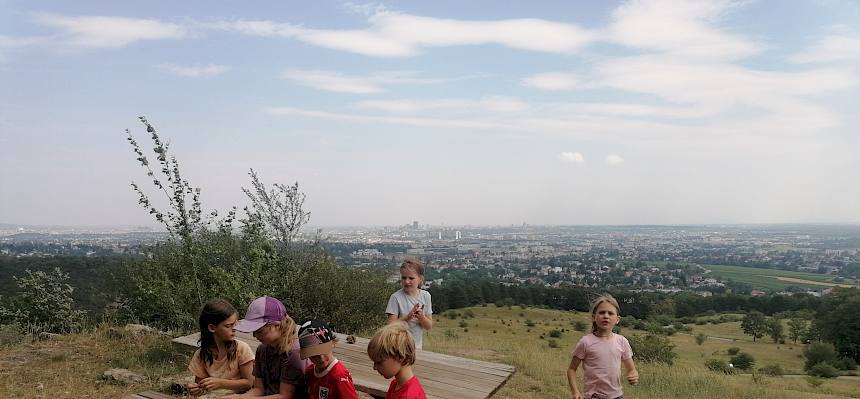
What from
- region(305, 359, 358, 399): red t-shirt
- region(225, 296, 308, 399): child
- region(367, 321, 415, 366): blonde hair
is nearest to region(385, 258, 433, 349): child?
region(225, 296, 308, 399): child

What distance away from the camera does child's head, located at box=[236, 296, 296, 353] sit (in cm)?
296

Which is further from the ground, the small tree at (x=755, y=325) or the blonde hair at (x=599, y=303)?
the blonde hair at (x=599, y=303)

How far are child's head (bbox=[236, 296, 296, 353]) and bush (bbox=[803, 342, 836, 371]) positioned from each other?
153 feet

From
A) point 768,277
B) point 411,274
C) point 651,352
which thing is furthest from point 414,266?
point 768,277

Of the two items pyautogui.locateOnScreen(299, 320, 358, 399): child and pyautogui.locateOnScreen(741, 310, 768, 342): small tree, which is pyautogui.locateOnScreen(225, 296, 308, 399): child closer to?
pyautogui.locateOnScreen(299, 320, 358, 399): child

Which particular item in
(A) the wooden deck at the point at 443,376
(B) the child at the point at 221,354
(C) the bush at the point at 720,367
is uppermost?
(B) the child at the point at 221,354

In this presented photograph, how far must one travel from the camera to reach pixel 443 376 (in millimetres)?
4043

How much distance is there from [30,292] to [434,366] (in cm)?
975

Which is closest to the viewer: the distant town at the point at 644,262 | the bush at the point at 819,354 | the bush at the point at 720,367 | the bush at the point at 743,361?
the bush at the point at 720,367

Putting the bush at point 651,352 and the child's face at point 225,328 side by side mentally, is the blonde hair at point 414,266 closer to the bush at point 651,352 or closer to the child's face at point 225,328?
the child's face at point 225,328

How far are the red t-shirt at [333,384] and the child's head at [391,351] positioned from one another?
25 centimetres

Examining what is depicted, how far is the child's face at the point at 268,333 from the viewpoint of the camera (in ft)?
9.78

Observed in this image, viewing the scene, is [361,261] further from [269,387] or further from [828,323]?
[828,323]

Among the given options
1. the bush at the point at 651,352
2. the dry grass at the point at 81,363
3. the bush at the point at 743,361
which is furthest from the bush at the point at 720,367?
the bush at the point at 743,361
